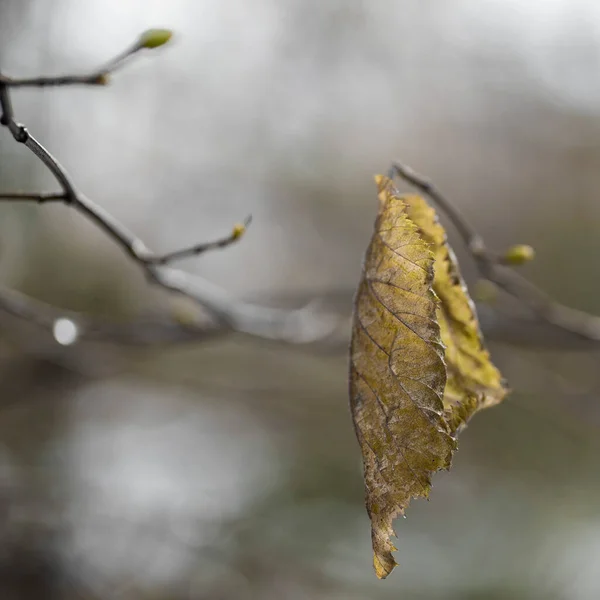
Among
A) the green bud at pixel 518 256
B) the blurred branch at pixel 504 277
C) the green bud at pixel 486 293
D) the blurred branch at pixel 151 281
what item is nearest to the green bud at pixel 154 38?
the blurred branch at pixel 151 281

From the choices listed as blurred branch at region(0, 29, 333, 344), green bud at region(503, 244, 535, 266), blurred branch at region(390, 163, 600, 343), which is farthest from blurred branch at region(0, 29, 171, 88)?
green bud at region(503, 244, 535, 266)

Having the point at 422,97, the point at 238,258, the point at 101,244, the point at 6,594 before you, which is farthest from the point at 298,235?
the point at 6,594

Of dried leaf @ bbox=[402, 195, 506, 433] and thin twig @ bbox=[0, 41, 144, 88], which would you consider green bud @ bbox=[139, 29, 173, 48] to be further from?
dried leaf @ bbox=[402, 195, 506, 433]

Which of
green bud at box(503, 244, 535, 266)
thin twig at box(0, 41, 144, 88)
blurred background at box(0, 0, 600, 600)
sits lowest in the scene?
blurred background at box(0, 0, 600, 600)

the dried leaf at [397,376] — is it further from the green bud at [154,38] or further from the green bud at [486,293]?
the green bud at [486,293]

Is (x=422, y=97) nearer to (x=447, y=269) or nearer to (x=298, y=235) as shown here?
(x=298, y=235)

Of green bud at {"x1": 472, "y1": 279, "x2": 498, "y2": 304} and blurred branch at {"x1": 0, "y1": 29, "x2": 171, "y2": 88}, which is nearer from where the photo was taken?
blurred branch at {"x1": 0, "y1": 29, "x2": 171, "y2": 88}
